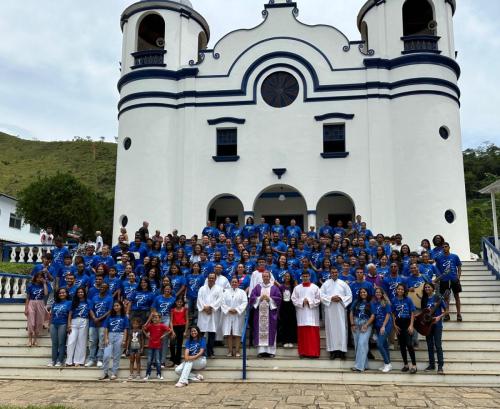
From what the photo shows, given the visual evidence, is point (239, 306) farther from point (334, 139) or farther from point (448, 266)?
point (334, 139)

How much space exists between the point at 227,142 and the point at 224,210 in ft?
8.67

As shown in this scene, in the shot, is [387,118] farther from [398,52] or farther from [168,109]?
[168,109]

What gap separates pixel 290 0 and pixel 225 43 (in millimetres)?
2877

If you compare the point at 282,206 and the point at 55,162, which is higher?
the point at 55,162

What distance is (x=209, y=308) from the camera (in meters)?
10.1

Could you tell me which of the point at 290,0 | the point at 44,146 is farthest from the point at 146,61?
the point at 44,146

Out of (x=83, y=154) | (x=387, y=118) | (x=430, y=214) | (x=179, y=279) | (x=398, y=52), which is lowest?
(x=179, y=279)

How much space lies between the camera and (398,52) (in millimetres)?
18359

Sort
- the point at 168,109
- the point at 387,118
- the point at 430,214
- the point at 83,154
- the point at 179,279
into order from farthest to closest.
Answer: the point at 83,154
the point at 168,109
the point at 387,118
the point at 430,214
the point at 179,279

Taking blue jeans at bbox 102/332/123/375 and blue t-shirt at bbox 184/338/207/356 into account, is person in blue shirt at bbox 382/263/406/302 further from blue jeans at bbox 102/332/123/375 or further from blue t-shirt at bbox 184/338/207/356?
blue jeans at bbox 102/332/123/375

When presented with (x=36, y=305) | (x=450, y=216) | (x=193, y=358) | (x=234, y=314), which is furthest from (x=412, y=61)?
(x=36, y=305)

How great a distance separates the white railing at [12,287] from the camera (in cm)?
1401

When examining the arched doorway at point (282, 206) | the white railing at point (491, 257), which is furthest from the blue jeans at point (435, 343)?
the arched doorway at point (282, 206)

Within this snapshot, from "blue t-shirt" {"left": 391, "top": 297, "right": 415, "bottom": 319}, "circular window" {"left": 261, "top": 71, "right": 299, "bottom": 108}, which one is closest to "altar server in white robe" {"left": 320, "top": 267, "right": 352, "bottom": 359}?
"blue t-shirt" {"left": 391, "top": 297, "right": 415, "bottom": 319}
